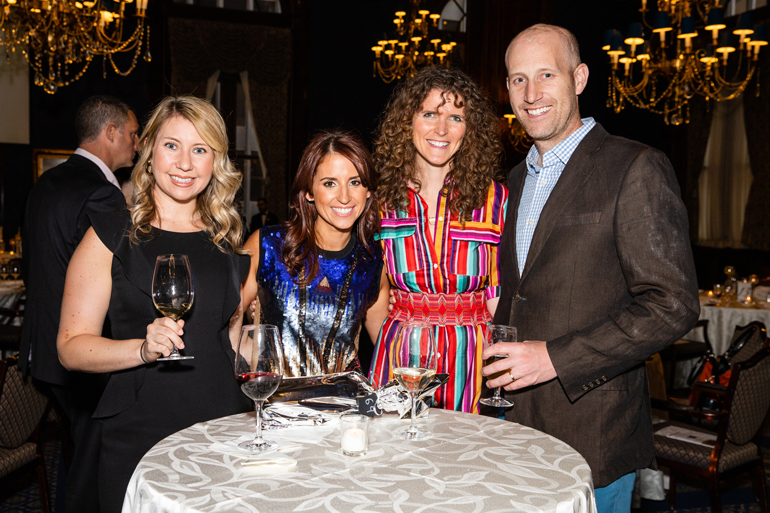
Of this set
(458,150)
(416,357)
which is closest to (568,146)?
(458,150)

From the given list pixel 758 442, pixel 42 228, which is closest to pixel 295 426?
pixel 42 228

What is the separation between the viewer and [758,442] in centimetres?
354

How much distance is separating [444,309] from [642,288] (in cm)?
80

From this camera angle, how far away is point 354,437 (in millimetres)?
1444

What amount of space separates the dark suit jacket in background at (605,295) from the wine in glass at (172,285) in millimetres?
931

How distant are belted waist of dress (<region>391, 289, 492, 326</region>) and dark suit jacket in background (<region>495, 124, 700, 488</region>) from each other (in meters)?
0.44

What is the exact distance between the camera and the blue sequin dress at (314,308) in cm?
238

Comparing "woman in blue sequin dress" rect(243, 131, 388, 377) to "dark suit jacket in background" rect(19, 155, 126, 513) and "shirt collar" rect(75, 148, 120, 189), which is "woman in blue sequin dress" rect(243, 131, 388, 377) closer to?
"dark suit jacket in background" rect(19, 155, 126, 513)

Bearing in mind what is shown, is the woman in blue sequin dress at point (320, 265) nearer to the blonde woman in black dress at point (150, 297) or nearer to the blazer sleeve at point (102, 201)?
the blonde woman in black dress at point (150, 297)

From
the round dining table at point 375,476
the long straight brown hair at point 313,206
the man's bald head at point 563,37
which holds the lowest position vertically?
the round dining table at point 375,476

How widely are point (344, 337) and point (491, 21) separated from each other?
15.4 feet

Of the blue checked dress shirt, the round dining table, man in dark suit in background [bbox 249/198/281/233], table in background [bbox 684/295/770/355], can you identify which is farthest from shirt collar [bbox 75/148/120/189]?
man in dark suit in background [bbox 249/198/281/233]

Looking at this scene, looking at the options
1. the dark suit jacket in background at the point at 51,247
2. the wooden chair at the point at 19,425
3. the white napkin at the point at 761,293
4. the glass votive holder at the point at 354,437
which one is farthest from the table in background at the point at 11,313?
the white napkin at the point at 761,293

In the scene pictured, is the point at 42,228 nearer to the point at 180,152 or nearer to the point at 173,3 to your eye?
the point at 180,152
